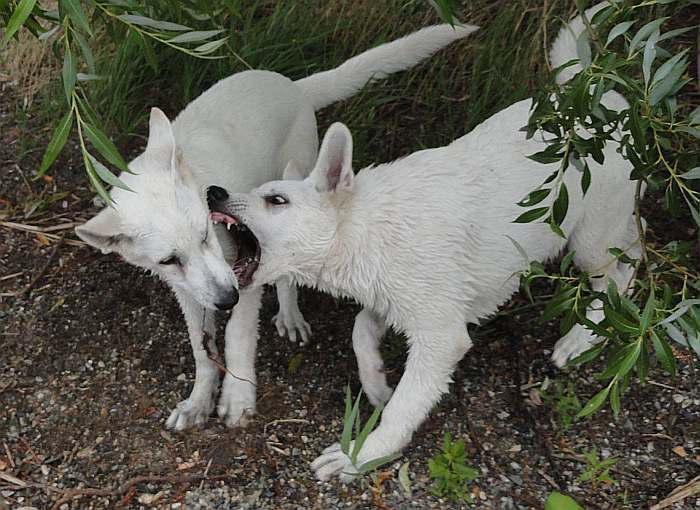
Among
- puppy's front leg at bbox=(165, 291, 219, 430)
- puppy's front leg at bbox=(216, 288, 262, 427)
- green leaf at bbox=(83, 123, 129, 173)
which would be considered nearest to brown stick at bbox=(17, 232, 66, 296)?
puppy's front leg at bbox=(165, 291, 219, 430)

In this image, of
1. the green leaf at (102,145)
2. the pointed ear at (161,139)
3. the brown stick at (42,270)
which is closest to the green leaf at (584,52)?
the green leaf at (102,145)

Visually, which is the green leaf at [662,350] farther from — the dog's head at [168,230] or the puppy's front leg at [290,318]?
the puppy's front leg at [290,318]

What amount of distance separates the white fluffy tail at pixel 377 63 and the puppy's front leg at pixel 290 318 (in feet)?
2.90

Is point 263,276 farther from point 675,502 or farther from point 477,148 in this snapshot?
point 675,502

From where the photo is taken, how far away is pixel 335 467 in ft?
10.1

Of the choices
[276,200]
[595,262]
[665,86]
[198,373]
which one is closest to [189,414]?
[198,373]

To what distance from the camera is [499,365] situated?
3514 millimetres

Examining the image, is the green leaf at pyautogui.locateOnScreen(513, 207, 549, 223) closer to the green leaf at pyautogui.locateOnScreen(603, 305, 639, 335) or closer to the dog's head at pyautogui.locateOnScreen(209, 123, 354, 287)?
the green leaf at pyautogui.locateOnScreen(603, 305, 639, 335)

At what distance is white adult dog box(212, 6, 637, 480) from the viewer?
291cm

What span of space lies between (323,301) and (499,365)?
851 millimetres

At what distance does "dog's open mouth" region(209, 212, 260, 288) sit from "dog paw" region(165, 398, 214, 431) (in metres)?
0.58

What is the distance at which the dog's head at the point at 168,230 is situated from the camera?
2809 millimetres

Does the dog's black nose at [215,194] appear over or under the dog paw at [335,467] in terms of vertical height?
over

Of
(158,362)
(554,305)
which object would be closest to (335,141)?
(554,305)
